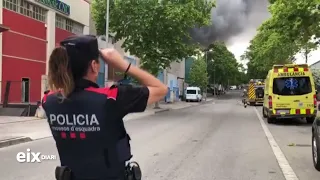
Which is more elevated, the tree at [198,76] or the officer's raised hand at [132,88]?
the tree at [198,76]

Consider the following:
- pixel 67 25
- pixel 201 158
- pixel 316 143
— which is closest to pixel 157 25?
pixel 67 25

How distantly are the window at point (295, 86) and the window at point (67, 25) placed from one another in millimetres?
18898

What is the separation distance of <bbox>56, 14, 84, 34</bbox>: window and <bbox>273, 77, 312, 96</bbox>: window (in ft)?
62.0

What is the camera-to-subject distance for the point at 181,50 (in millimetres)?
28297

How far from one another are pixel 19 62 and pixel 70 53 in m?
25.9

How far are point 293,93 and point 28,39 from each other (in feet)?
56.7

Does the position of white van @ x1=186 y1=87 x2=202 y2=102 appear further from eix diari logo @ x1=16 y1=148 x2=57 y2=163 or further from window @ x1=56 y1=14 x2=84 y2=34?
eix diari logo @ x1=16 y1=148 x2=57 y2=163

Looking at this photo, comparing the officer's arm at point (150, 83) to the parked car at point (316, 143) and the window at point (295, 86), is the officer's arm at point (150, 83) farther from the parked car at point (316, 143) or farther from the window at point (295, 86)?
the window at point (295, 86)

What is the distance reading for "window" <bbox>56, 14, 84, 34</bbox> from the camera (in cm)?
3176

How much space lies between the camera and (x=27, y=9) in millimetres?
27453

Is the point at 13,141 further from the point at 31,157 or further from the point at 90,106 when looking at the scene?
the point at 90,106

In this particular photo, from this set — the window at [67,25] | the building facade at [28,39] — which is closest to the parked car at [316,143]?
the building facade at [28,39]

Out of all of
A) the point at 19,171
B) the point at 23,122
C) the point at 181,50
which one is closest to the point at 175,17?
the point at 181,50

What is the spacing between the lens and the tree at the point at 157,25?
26.8 metres
